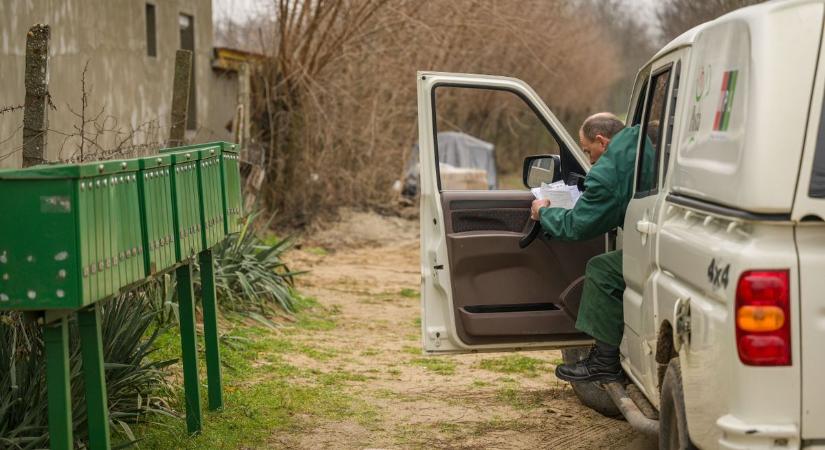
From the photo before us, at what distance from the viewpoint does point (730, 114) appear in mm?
3977

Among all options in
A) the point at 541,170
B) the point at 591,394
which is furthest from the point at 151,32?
the point at 591,394

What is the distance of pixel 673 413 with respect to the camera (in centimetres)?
464

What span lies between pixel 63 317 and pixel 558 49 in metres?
33.5

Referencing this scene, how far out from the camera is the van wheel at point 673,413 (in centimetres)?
437

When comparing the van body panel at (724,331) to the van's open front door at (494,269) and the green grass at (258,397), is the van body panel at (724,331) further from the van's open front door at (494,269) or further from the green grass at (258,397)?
the green grass at (258,397)

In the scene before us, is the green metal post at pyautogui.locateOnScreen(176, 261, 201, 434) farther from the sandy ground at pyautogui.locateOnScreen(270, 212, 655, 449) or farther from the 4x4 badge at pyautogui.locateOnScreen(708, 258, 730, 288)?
the 4x4 badge at pyautogui.locateOnScreen(708, 258, 730, 288)

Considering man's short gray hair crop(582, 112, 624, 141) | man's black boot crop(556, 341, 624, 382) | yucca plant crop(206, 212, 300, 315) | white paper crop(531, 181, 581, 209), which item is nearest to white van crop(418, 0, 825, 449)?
man's black boot crop(556, 341, 624, 382)

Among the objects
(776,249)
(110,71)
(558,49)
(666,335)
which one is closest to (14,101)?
(110,71)

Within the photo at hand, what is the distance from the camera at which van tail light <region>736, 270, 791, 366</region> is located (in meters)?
3.59

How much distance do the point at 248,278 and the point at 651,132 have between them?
6.00 meters

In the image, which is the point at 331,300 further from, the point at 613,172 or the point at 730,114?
the point at 730,114

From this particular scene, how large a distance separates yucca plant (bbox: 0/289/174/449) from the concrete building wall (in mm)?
3004

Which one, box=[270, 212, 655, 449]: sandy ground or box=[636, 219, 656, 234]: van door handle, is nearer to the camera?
box=[636, 219, 656, 234]: van door handle

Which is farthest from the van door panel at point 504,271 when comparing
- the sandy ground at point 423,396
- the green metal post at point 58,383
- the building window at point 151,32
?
the building window at point 151,32
